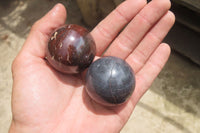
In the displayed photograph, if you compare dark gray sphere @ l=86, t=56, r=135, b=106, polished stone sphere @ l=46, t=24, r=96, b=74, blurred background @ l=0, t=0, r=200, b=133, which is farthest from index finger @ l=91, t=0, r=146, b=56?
blurred background @ l=0, t=0, r=200, b=133

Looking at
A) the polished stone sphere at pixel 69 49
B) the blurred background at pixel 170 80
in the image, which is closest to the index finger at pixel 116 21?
the polished stone sphere at pixel 69 49

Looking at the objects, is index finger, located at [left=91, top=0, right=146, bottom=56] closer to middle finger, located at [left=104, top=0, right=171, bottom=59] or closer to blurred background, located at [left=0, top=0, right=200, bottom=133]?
middle finger, located at [left=104, top=0, right=171, bottom=59]

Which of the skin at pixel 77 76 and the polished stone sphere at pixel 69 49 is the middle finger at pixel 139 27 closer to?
the skin at pixel 77 76

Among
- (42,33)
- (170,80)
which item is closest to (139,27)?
(42,33)

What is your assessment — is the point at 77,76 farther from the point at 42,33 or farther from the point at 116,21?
the point at 116,21

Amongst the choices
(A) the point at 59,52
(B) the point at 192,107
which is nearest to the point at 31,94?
(A) the point at 59,52

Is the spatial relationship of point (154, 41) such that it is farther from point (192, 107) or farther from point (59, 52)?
point (192, 107)
